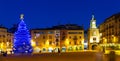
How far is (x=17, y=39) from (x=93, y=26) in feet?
215

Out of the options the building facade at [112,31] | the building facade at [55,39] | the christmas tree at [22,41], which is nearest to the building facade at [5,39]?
the building facade at [55,39]

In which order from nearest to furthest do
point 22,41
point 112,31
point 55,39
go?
point 22,41, point 112,31, point 55,39

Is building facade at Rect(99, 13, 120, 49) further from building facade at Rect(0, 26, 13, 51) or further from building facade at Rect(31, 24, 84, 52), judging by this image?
building facade at Rect(0, 26, 13, 51)

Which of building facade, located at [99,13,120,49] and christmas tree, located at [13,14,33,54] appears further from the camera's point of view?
building facade, located at [99,13,120,49]

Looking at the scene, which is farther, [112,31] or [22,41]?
[112,31]

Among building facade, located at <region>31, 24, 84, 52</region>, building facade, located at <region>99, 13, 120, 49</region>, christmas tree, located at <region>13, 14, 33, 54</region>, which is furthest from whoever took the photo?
building facade, located at <region>31, 24, 84, 52</region>

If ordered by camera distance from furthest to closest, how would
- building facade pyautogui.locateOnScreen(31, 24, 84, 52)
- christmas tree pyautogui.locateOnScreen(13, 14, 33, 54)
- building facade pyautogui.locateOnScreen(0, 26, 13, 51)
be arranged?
building facade pyautogui.locateOnScreen(31, 24, 84, 52) < building facade pyautogui.locateOnScreen(0, 26, 13, 51) < christmas tree pyautogui.locateOnScreen(13, 14, 33, 54)

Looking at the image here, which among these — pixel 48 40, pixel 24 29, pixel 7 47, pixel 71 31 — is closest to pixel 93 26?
pixel 71 31

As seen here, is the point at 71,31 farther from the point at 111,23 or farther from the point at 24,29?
the point at 24,29

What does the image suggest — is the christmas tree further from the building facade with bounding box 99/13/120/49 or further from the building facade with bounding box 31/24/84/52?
the building facade with bounding box 31/24/84/52

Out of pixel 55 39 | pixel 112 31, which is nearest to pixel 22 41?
pixel 112 31

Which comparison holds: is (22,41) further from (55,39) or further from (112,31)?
(55,39)

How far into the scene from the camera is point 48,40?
12519 cm

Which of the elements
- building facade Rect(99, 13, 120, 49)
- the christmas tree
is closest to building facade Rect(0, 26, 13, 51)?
building facade Rect(99, 13, 120, 49)
